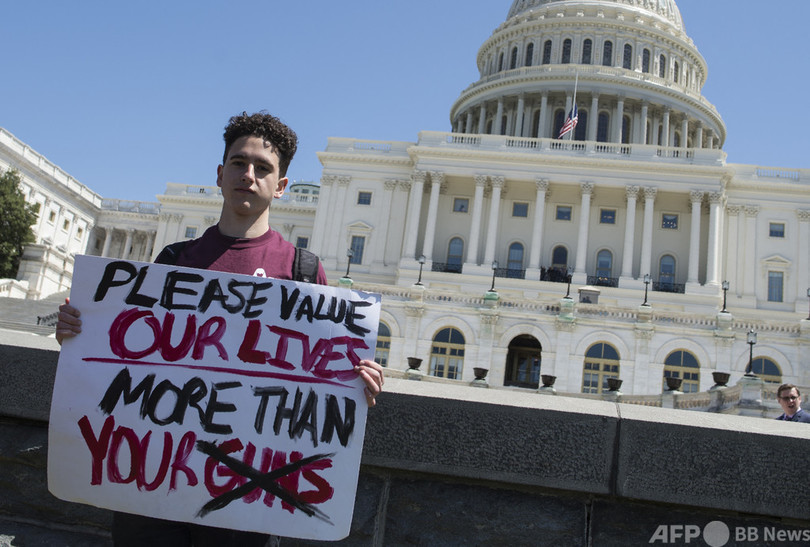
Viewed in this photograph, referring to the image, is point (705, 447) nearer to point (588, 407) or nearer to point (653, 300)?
point (588, 407)

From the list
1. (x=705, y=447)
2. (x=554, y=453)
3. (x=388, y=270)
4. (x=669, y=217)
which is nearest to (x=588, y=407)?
(x=554, y=453)

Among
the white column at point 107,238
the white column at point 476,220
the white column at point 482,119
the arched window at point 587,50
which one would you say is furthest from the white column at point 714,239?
the white column at point 107,238

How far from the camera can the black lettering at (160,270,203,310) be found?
3.78 meters

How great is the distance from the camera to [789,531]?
3.94 metres

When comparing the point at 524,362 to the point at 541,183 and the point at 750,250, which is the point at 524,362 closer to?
the point at 541,183

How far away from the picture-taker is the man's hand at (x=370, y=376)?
3609mm

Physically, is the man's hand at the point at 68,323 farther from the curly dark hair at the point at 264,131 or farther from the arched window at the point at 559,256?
the arched window at the point at 559,256

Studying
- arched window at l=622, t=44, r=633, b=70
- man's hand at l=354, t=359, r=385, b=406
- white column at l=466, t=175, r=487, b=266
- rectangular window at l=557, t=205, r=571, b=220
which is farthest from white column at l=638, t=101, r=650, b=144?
man's hand at l=354, t=359, r=385, b=406

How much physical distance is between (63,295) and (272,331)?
169 ft

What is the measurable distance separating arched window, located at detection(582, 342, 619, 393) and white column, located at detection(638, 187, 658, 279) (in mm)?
23954

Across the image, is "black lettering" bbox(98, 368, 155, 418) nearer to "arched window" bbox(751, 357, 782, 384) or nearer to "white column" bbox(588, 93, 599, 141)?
"arched window" bbox(751, 357, 782, 384)

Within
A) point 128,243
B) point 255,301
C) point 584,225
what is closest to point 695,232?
point 584,225

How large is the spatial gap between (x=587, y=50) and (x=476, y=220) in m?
34.2

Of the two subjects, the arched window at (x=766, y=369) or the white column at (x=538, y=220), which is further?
the white column at (x=538, y=220)
